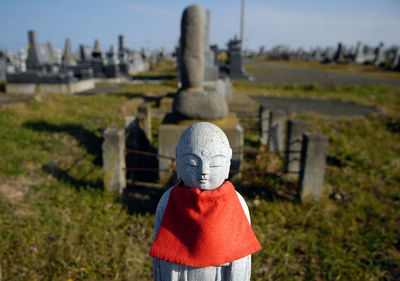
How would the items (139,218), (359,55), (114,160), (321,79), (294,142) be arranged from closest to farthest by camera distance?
(139,218)
(114,160)
(294,142)
(321,79)
(359,55)

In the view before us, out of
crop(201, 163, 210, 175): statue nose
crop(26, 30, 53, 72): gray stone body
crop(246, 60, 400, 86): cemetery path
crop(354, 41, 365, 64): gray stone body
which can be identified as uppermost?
crop(354, 41, 365, 64): gray stone body

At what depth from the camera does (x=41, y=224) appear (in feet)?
11.2

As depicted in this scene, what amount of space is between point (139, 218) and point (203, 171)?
2.47 m

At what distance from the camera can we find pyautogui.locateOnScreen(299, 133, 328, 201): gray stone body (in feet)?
12.3

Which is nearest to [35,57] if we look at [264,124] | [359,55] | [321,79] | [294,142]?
[264,124]

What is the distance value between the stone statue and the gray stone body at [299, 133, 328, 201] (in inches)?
103

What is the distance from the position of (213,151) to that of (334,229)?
9.14ft

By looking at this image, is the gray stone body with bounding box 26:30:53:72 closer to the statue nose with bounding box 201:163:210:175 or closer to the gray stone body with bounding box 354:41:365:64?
the statue nose with bounding box 201:163:210:175

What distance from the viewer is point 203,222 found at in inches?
54.4

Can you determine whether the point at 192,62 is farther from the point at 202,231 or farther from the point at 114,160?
the point at 202,231

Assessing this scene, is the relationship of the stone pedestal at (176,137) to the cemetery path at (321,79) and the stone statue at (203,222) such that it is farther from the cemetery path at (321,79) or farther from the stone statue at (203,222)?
the cemetery path at (321,79)

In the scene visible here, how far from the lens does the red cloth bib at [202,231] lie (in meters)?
1.38

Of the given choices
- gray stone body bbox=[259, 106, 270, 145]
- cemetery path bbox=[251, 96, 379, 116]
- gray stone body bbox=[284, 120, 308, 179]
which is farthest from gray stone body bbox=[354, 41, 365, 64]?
gray stone body bbox=[284, 120, 308, 179]

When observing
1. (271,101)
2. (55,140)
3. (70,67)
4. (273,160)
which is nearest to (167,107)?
(55,140)
